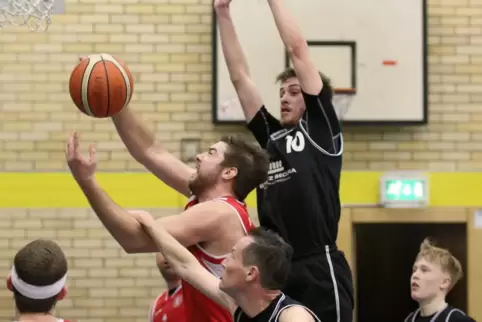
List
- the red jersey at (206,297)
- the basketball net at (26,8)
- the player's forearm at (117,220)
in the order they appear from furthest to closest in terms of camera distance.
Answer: the basketball net at (26,8) < the red jersey at (206,297) < the player's forearm at (117,220)

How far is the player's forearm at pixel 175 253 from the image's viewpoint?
3613 mm

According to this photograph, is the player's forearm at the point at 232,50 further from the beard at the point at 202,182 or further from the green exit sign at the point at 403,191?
the green exit sign at the point at 403,191

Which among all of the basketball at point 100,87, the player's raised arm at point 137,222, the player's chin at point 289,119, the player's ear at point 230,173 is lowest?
the player's raised arm at point 137,222

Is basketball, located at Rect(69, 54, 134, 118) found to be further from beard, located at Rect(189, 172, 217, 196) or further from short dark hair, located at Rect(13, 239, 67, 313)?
short dark hair, located at Rect(13, 239, 67, 313)

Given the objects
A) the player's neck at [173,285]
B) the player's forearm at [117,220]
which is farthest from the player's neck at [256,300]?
the player's neck at [173,285]

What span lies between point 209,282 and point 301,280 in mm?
681

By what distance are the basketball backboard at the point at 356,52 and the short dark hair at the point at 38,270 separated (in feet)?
14.5

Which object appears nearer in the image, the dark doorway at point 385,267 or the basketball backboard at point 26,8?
the basketball backboard at point 26,8

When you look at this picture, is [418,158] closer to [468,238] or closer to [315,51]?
[468,238]

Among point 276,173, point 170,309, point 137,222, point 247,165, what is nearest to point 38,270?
point 137,222

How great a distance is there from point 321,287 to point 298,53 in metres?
1.13

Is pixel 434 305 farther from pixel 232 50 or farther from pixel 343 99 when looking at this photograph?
pixel 343 99

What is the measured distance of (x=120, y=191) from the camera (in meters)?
7.77

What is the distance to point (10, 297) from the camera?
25.5 ft
